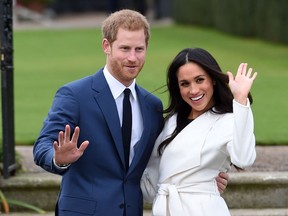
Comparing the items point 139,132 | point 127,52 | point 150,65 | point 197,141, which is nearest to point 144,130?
point 139,132

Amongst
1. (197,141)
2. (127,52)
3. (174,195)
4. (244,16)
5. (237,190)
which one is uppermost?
(127,52)

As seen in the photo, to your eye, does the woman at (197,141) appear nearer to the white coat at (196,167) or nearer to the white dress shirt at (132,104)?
the white coat at (196,167)

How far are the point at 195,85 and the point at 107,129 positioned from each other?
462mm

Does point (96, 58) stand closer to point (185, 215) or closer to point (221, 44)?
point (221, 44)

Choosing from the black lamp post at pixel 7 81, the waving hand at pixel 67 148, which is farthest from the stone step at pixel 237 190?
the waving hand at pixel 67 148

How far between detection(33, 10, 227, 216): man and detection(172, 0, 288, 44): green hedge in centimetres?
1657

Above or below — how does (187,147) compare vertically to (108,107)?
below

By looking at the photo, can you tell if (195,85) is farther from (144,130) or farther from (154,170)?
(154,170)

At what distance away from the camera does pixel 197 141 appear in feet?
13.6

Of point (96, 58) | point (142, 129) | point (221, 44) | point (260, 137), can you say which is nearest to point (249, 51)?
point (221, 44)

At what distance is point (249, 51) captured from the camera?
1970 cm

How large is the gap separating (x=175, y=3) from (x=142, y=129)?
29623 millimetres

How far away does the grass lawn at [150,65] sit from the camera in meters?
10.1

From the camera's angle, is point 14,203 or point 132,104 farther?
point 14,203
